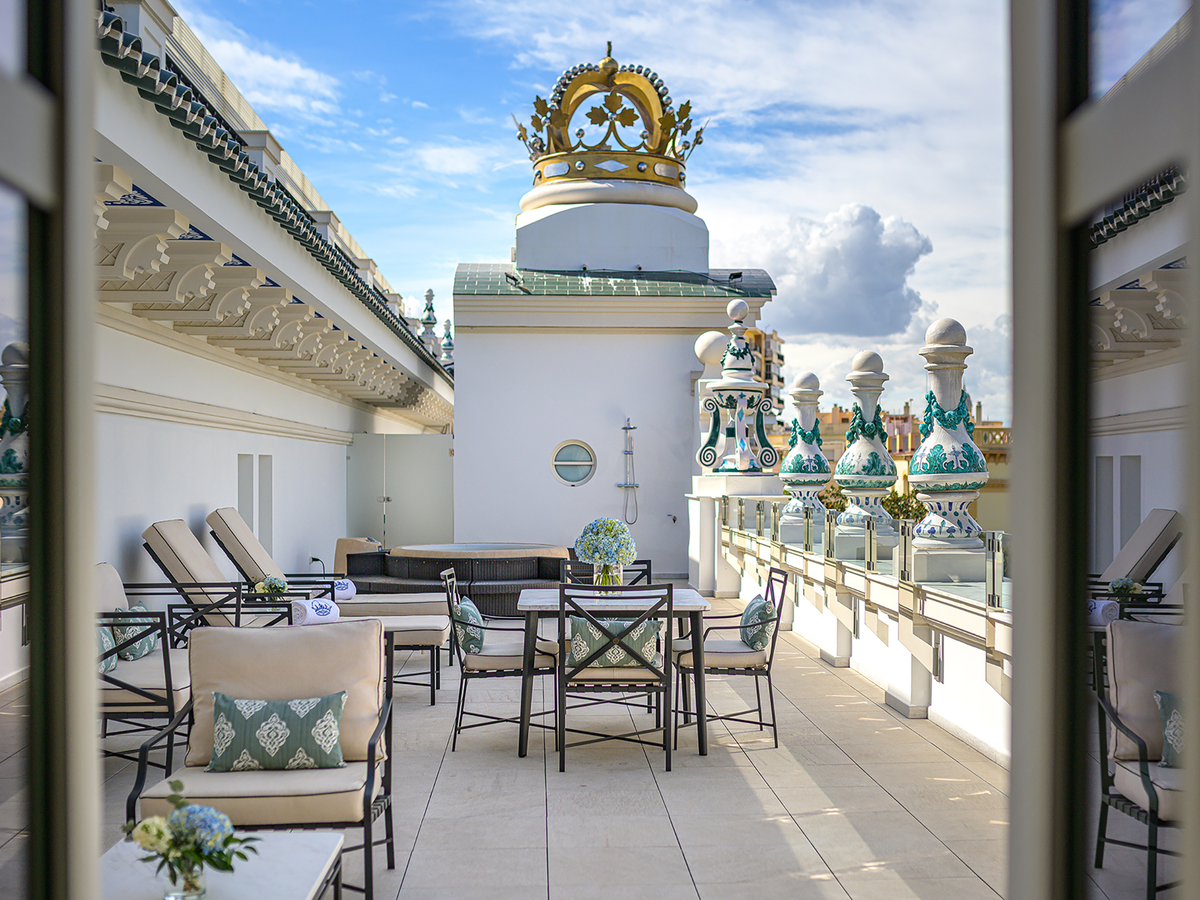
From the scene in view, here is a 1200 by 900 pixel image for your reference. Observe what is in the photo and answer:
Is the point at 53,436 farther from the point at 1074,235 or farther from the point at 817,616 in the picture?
the point at 817,616

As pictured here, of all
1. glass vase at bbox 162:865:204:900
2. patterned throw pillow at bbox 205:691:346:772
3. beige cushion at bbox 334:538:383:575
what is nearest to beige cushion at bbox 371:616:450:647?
patterned throw pillow at bbox 205:691:346:772

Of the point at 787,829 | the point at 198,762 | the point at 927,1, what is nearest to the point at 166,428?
the point at 198,762

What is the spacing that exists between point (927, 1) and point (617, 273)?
12.9 m

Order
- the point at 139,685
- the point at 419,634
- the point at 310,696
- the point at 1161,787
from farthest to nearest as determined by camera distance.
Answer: the point at 419,634 < the point at 139,685 < the point at 310,696 < the point at 1161,787

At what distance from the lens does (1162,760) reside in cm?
100

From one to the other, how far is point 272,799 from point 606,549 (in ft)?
10.1

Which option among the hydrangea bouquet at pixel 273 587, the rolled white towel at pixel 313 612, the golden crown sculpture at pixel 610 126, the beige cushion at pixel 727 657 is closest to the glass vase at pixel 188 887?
the rolled white towel at pixel 313 612

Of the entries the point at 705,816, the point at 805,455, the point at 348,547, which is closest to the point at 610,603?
the point at 705,816

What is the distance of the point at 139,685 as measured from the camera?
493 cm

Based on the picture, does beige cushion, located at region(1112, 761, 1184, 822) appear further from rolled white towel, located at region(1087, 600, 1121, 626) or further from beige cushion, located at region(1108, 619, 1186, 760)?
rolled white towel, located at region(1087, 600, 1121, 626)

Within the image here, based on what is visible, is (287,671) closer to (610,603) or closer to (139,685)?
(139,685)

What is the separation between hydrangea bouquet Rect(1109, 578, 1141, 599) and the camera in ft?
3.60

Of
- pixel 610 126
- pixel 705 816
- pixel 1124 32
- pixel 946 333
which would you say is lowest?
pixel 705 816

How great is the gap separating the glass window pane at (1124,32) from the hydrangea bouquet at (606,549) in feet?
17.0
